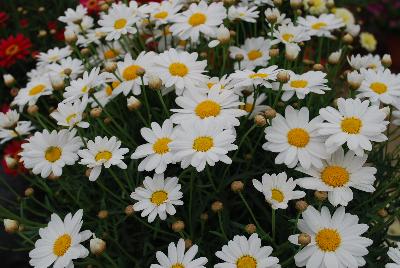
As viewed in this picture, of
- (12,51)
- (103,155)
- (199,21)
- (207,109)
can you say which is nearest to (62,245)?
(103,155)

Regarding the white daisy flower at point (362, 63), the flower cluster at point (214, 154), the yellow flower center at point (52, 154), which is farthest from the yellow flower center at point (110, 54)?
the white daisy flower at point (362, 63)

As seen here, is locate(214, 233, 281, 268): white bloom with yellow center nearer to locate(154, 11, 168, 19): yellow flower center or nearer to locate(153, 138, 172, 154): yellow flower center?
locate(153, 138, 172, 154): yellow flower center

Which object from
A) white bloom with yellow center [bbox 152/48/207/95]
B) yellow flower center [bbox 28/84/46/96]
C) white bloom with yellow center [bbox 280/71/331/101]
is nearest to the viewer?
white bloom with yellow center [bbox 280/71/331/101]

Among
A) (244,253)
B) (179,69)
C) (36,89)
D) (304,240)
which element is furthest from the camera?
(36,89)

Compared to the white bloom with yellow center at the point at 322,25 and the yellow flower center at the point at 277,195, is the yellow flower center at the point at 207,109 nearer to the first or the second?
the yellow flower center at the point at 277,195

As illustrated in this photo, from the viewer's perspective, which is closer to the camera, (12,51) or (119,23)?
(119,23)

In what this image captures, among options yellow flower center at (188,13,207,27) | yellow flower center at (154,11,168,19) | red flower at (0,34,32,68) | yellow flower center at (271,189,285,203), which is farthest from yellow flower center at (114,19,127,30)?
yellow flower center at (271,189,285,203)

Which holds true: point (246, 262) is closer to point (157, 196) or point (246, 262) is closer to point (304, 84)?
point (157, 196)
